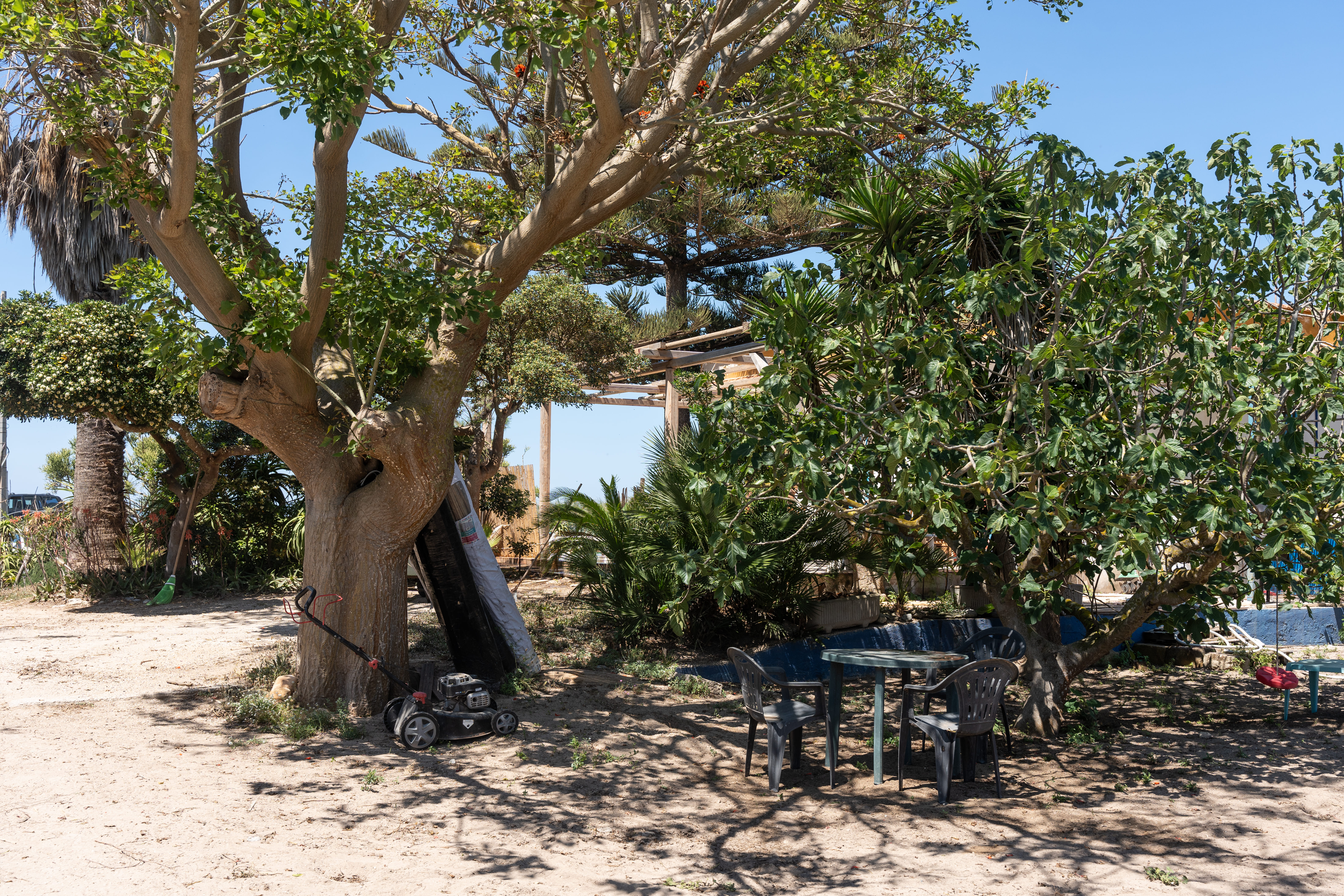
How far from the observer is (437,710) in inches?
250

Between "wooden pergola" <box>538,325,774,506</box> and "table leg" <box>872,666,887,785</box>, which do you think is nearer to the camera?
"table leg" <box>872,666,887,785</box>

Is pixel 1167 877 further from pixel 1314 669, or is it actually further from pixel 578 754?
pixel 1314 669

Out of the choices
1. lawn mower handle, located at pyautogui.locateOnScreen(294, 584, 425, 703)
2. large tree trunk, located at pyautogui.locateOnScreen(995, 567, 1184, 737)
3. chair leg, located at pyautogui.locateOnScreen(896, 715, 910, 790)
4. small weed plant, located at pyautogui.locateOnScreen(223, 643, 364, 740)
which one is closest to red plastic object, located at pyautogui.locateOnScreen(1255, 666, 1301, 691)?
large tree trunk, located at pyautogui.locateOnScreen(995, 567, 1184, 737)

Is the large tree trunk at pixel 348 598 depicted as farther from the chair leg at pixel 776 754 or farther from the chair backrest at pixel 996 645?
the chair backrest at pixel 996 645

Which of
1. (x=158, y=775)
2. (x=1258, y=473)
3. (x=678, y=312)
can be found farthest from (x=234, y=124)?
(x=678, y=312)

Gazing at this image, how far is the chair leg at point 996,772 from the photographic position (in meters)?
5.48

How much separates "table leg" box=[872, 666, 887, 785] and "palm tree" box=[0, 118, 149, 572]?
439 inches

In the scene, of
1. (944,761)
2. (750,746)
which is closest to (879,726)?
(944,761)

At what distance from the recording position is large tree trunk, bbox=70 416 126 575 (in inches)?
498

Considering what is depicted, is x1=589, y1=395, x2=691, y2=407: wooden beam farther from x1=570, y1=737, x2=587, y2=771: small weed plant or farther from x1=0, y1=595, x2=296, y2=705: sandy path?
x1=570, y1=737, x2=587, y2=771: small weed plant

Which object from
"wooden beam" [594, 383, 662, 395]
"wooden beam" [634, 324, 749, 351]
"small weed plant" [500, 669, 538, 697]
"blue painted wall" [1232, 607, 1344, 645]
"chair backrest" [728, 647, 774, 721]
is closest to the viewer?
"chair backrest" [728, 647, 774, 721]

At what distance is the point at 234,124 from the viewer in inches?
290

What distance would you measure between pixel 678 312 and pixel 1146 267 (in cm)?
1462

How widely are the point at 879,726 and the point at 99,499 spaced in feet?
37.8
